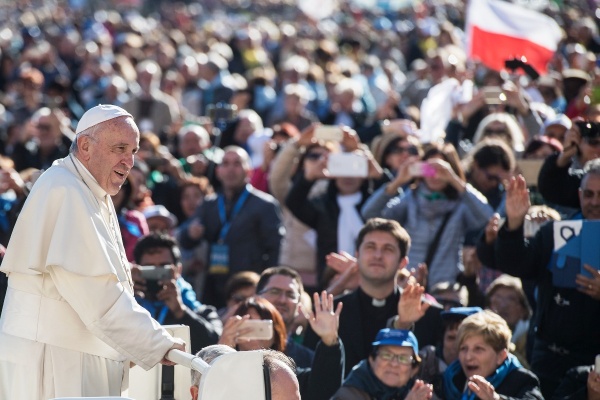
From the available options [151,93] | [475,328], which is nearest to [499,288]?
[475,328]

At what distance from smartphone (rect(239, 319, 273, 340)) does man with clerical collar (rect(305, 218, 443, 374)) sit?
0.90 meters

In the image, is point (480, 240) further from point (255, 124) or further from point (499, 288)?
point (255, 124)

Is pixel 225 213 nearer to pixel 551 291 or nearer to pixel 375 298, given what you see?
pixel 375 298

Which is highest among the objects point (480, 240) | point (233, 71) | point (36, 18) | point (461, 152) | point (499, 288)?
point (480, 240)

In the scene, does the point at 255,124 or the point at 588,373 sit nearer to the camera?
the point at 588,373

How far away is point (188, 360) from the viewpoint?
543 centimetres

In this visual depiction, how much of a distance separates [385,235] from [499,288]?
46.5 inches

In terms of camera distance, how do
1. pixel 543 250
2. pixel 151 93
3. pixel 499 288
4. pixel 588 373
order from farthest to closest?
1. pixel 151 93
2. pixel 499 288
3. pixel 543 250
4. pixel 588 373

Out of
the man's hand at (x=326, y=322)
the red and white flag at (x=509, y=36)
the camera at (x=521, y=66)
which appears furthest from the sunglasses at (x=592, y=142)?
the red and white flag at (x=509, y=36)

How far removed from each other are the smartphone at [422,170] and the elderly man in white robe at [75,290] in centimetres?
412

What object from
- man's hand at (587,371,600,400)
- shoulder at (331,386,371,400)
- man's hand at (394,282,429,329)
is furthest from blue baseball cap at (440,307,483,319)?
man's hand at (587,371,600,400)

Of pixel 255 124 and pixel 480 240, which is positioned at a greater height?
pixel 480 240

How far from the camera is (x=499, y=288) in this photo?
30.3ft

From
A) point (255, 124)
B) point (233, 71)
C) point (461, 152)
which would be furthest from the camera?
point (233, 71)
